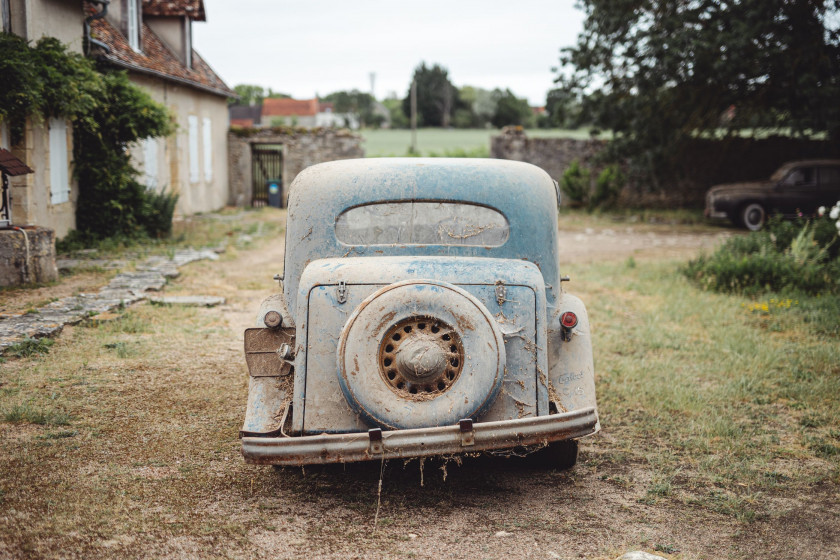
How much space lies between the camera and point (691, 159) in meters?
22.8

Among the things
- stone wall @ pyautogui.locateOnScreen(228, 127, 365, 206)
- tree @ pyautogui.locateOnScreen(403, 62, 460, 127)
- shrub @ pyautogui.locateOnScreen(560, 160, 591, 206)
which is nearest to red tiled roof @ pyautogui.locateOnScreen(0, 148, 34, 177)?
stone wall @ pyautogui.locateOnScreen(228, 127, 365, 206)

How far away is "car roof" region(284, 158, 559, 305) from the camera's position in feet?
14.6

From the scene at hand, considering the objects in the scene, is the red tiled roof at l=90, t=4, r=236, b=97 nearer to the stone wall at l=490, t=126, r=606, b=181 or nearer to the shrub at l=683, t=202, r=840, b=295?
the stone wall at l=490, t=126, r=606, b=181

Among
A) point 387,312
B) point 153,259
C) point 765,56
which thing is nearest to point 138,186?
point 153,259

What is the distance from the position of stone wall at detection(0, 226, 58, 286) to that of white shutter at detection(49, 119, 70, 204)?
3105 mm

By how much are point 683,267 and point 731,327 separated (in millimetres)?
3848

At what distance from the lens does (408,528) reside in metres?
3.66

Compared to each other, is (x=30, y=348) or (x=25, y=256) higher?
(x=25, y=256)

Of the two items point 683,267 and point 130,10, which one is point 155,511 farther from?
point 130,10

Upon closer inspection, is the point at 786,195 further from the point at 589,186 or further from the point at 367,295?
the point at 367,295

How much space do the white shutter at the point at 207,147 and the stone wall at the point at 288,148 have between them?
189cm

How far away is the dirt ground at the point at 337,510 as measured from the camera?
3.45m

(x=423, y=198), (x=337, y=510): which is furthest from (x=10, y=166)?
(x=337, y=510)

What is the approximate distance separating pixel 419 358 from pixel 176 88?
56.1 ft
